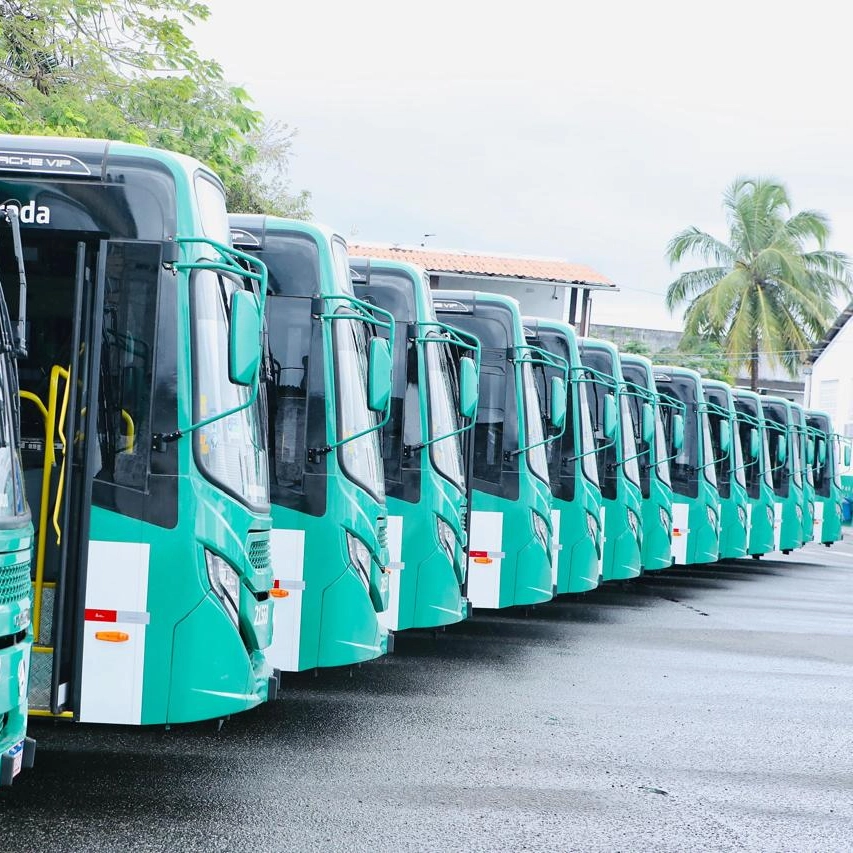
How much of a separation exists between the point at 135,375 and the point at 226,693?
154cm

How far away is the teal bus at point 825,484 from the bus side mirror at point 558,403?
1526 centimetres

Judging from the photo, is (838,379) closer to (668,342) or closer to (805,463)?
(668,342)

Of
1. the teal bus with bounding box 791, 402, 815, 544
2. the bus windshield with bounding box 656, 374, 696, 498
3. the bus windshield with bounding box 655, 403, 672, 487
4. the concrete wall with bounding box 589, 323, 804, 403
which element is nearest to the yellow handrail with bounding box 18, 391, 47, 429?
the bus windshield with bounding box 655, 403, 672, 487

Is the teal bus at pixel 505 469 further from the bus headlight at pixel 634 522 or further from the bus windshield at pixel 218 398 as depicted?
the bus windshield at pixel 218 398

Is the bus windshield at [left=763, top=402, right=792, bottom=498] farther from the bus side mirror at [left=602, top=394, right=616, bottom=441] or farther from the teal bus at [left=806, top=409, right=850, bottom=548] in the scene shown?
the bus side mirror at [left=602, top=394, right=616, bottom=441]

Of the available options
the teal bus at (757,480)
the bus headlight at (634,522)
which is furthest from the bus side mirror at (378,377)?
the teal bus at (757,480)

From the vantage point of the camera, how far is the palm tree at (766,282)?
41.7m

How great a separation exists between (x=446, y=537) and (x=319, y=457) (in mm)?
2131

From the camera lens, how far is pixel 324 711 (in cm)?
876

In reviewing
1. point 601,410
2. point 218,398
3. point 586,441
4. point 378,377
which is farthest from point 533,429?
point 218,398

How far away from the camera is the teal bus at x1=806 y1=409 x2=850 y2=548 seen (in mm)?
26531

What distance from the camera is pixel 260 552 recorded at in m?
6.97

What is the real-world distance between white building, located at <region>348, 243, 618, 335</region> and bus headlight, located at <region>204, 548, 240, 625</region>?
37.8 meters

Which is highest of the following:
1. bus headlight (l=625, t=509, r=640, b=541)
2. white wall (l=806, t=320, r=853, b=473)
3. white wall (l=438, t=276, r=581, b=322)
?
white wall (l=438, t=276, r=581, b=322)
